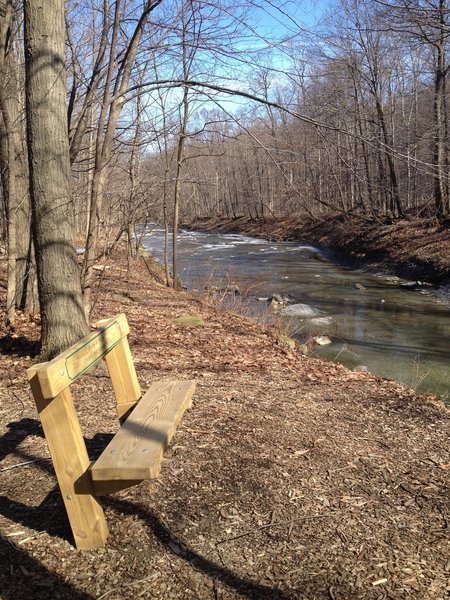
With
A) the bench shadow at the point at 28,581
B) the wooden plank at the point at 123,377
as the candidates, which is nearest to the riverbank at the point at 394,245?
the wooden plank at the point at 123,377

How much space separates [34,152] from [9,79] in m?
3.37

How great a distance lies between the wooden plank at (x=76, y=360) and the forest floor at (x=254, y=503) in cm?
94

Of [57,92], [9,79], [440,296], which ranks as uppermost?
[9,79]

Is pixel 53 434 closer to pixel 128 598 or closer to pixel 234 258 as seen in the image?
pixel 128 598

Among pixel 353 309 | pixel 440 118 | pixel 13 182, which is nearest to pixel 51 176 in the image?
pixel 13 182

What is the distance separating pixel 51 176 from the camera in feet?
14.9

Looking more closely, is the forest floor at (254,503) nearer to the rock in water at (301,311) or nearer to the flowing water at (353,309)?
the flowing water at (353,309)

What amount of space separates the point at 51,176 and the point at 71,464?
2.89m

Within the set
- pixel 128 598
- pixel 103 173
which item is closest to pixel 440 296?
pixel 103 173

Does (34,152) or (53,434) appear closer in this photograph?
(53,434)

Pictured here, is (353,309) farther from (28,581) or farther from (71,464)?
(28,581)

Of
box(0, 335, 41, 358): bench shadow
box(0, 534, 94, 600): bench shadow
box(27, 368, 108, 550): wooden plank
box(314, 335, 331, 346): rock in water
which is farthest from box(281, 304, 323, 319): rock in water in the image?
box(0, 534, 94, 600): bench shadow

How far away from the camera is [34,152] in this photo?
448 centimetres

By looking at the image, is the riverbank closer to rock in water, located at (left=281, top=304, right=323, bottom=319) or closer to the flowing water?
the flowing water
